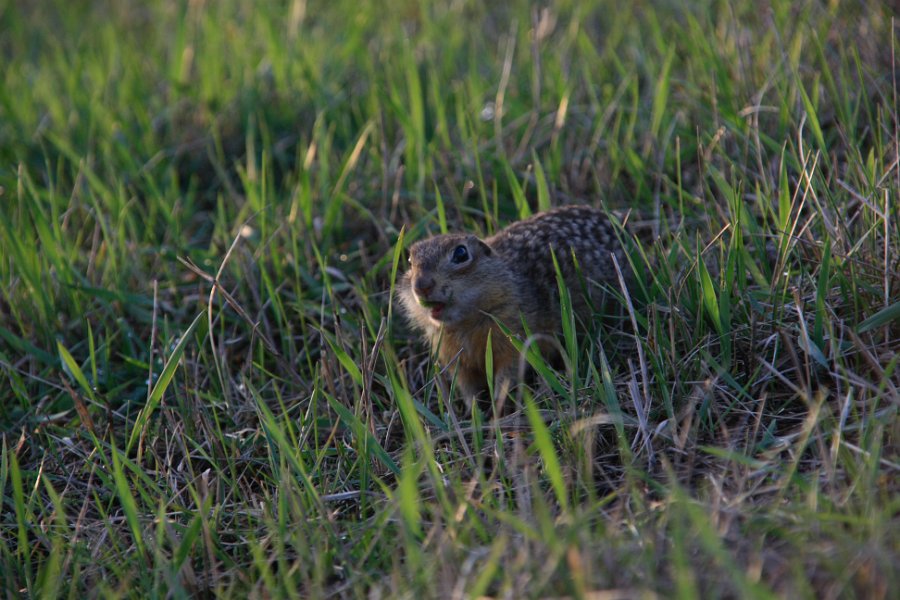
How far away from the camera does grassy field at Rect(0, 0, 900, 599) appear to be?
2.63m

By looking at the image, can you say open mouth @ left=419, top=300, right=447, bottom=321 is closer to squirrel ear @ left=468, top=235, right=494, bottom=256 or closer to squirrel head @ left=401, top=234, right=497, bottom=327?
squirrel head @ left=401, top=234, right=497, bottom=327

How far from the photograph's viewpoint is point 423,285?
3.61 metres

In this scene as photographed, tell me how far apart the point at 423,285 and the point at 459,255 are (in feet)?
0.82

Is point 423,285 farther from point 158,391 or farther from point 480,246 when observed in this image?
point 158,391

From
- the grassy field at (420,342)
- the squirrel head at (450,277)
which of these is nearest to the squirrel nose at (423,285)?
the squirrel head at (450,277)

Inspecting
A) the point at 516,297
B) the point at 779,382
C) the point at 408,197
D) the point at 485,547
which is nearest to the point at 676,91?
the point at 408,197

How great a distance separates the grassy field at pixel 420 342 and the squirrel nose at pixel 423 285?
0.56 ft

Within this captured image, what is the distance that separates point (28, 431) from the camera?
12.6 ft

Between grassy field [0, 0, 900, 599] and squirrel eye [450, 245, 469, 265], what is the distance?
0.81ft

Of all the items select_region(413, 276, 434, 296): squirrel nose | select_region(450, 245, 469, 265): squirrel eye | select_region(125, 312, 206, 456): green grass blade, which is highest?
select_region(450, 245, 469, 265): squirrel eye

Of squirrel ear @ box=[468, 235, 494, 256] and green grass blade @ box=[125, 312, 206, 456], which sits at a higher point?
squirrel ear @ box=[468, 235, 494, 256]

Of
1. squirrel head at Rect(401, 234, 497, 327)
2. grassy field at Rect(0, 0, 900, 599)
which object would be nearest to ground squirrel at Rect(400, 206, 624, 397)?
squirrel head at Rect(401, 234, 497, 327)

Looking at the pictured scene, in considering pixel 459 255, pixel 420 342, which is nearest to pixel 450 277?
pixel 459 255

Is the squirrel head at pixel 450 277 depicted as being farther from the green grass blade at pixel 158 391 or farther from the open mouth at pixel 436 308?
the green grass blade at pixel 158 391
